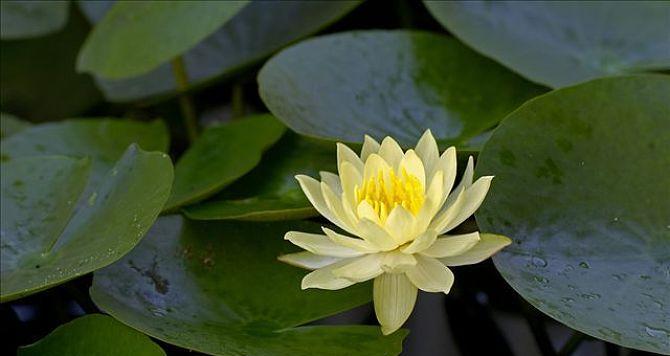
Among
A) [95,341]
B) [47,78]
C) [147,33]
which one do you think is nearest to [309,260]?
[95,341]

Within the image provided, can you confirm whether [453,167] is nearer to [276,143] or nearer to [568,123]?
[568,123]

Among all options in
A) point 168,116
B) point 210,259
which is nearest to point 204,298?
point 210,259

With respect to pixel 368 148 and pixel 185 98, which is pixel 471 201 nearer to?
pixel 368 148

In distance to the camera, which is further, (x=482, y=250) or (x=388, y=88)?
(x=388, y=88)

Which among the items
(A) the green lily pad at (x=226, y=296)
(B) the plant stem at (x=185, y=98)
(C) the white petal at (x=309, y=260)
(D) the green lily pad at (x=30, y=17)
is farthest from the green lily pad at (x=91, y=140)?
(C) the white petal at (x=309, y=260)

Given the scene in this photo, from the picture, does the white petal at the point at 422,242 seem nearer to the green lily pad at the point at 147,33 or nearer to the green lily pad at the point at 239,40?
the green lily pad at the point at 147,33

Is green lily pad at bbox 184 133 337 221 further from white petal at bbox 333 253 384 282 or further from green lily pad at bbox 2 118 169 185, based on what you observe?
green lily pad at bbox 2 118 169 185

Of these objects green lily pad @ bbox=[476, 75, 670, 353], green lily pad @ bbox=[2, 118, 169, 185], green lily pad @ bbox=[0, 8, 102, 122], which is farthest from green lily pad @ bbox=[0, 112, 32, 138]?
green lily pad @ bbox=[476, 75, 670, 353]
